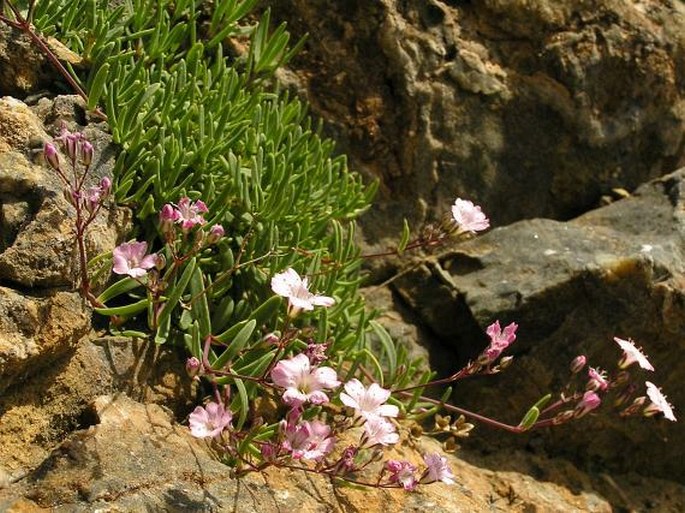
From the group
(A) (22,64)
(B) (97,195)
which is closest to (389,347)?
(B) (97,195)

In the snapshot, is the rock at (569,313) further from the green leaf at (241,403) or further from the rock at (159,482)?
the green leaf at (241,403)

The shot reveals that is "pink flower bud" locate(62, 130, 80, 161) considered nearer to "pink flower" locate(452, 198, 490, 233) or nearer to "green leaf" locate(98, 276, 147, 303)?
"green leaf" locate(98, 276, 147, 303)

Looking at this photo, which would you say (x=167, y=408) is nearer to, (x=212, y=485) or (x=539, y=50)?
(x=212, y=485)

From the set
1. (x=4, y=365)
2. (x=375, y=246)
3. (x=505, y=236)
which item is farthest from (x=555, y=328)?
(x=4, y=365)

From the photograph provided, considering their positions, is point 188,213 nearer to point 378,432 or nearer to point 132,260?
point 132,260

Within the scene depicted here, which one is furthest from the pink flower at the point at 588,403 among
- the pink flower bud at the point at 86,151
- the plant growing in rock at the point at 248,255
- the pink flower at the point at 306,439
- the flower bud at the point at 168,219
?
the pink flower bud at the point at 86,151

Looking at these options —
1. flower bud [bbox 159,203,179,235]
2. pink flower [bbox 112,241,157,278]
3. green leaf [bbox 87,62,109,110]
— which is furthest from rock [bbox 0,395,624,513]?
green leaf [bbox 87,62,109,110]
